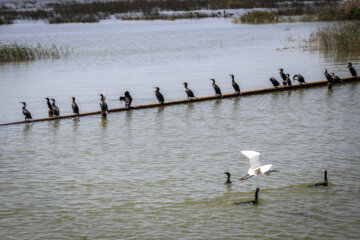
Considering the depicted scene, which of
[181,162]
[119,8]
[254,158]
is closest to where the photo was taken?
[254,158]

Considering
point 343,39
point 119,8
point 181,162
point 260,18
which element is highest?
point 119,8

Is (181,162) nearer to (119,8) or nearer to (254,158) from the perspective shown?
(254,158)

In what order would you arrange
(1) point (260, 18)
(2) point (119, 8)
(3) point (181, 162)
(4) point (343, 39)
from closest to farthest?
(3) point (181, 162)
(4) point (343, 39)
(1) point (260, 18)
(2) point (119, 8)

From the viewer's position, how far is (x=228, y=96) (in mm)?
18672

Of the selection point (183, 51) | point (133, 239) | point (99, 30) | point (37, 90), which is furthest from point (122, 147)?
point (99, 30)

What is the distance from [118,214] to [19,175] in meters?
3.30

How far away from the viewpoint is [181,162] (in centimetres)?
1205

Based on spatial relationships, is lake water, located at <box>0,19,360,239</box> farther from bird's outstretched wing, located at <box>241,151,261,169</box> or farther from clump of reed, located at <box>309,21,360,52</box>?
clump of reed, located at <box>309,21,360,52</box>

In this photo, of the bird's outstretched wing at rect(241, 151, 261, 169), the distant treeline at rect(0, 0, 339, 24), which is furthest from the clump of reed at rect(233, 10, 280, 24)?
the bird's outstretched wing at rect(241, 151, 261, 169)

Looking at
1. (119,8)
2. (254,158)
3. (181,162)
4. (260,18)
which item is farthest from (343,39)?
(119,8)

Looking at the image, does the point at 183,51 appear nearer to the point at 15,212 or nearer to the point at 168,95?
the point at 168,95

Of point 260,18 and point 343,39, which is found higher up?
point 260,18

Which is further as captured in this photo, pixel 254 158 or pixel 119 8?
pixel 119 8

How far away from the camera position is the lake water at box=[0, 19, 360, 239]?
8.79 m
